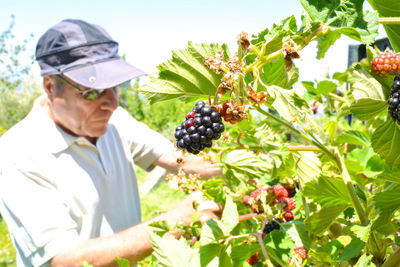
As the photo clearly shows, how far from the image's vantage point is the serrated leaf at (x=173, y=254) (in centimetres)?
65

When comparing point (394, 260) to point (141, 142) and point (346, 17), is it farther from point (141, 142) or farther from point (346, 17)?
point (141, 142)

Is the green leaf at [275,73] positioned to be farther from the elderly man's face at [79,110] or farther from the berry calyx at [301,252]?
the elderly man's face at [79,110]

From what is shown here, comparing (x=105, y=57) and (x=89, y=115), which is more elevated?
(x=105, y=57)

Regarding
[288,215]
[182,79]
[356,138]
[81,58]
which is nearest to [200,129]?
[182,79]

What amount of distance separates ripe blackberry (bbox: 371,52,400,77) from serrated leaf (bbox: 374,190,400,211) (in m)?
0.17

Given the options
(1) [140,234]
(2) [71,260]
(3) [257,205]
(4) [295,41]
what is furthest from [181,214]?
(4) [295,41]

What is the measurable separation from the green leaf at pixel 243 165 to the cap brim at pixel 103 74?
4.00 feet

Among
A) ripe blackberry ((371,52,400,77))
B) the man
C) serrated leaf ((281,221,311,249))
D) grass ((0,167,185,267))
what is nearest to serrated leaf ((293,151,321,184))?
serrated leaf ((281,221,311,249))

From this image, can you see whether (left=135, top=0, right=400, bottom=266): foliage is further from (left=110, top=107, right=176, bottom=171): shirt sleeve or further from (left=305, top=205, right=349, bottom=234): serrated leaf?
(left=110, top=107, right=176, bottom=171): shirt sleeve

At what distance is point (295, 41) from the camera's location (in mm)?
457

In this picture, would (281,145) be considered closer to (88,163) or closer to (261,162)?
(261,162)

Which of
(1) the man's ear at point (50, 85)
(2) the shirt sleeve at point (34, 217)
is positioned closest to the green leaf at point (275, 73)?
(2) the shirt sleeve at point (34, 217)

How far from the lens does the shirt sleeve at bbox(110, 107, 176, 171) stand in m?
2.47

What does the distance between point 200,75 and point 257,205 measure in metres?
0.41
